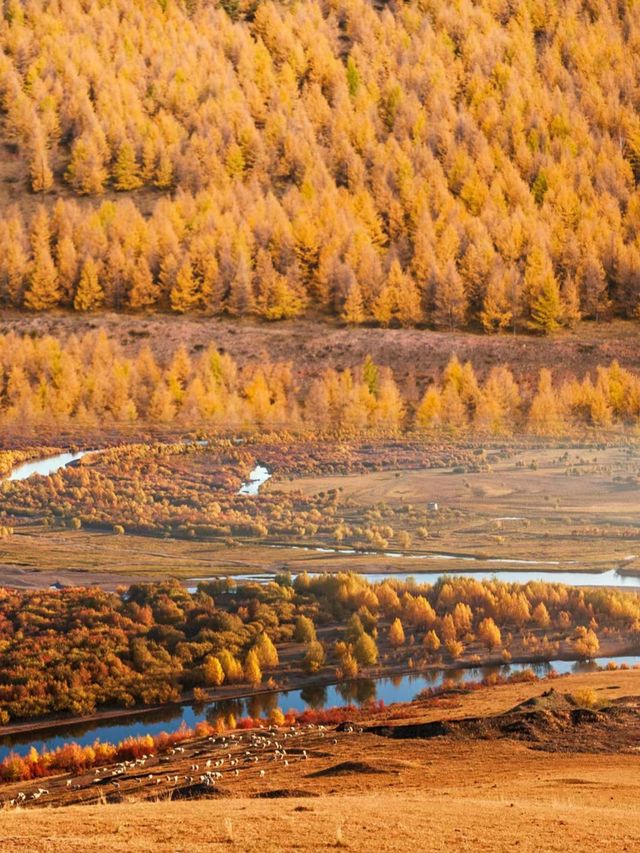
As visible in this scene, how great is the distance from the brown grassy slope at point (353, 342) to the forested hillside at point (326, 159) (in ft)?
→ 7.13

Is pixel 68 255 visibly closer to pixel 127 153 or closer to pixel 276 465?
pixel 127 153

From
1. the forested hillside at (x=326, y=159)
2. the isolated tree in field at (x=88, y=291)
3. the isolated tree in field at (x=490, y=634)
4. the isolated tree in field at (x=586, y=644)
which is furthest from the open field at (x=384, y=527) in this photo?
the isolated tree in field at (x=88, y=291)

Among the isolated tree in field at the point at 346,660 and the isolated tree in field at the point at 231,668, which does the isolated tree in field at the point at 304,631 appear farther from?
the isolated tree in field at the point at 231,668

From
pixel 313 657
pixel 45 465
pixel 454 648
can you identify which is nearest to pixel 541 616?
pixel 454 648

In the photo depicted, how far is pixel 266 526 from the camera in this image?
55.6m

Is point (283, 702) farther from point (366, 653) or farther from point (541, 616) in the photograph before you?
point (541, 616)

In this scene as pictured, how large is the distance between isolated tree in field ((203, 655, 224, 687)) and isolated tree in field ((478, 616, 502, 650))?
10402 mm

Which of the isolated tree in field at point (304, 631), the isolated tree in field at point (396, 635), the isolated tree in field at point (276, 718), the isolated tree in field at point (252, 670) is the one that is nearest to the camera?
the isolated tree in field at point (276, 718)

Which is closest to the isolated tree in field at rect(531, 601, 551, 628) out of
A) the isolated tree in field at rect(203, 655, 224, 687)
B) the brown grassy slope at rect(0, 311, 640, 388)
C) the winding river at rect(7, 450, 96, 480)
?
the isolated tree in field at rect(203, 655, 224, 687)

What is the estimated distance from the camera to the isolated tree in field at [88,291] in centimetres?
8275

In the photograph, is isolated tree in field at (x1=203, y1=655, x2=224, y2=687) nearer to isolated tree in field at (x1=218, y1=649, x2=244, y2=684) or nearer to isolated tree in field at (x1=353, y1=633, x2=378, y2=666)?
isolated tree in field at (x1=218, y1=649, x2=244, y2=684)

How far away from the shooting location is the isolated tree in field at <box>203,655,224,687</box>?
4222 centimetres

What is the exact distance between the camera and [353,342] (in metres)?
75.9

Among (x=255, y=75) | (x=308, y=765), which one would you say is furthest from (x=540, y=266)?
(x=308, y=765)
